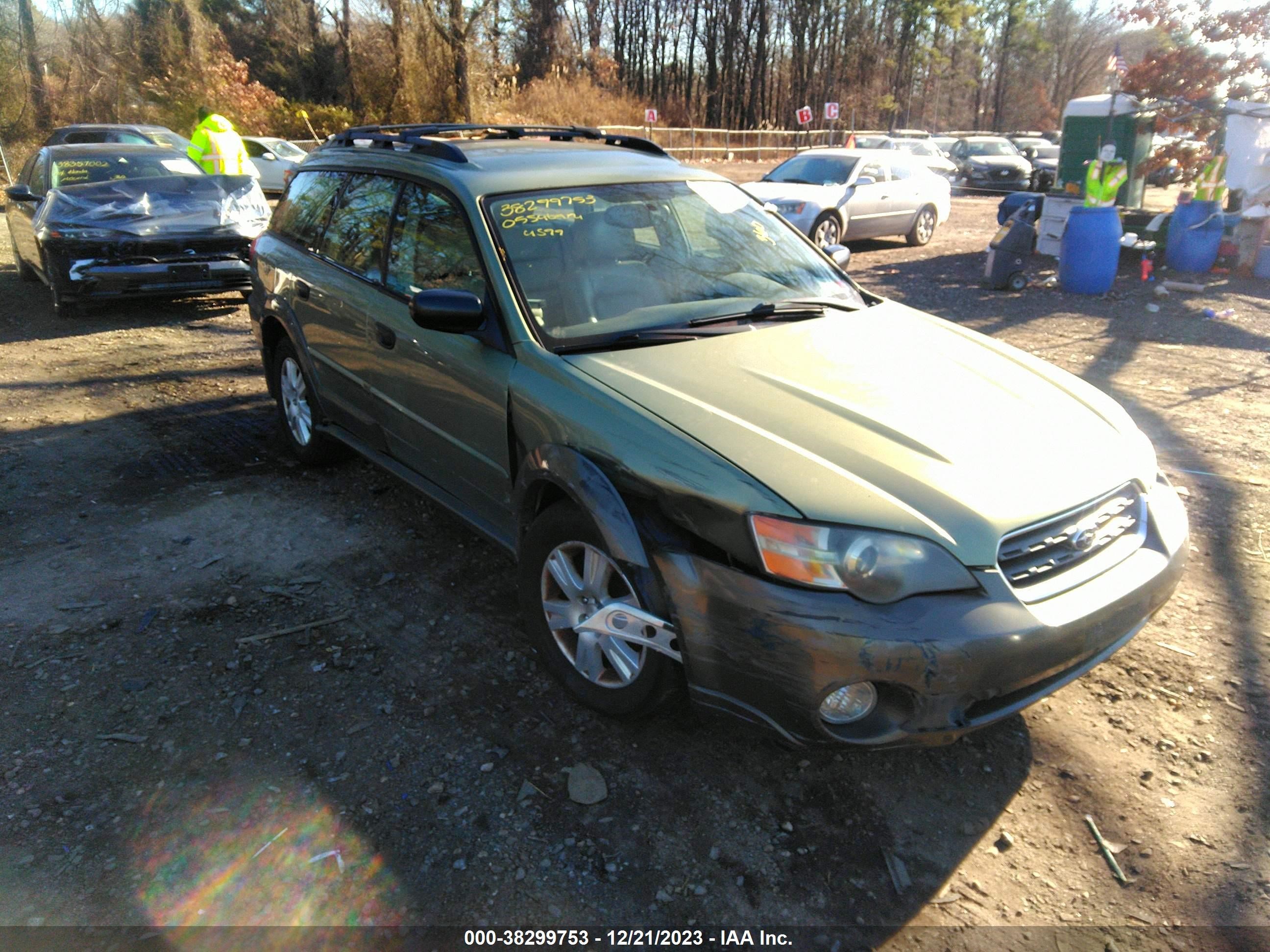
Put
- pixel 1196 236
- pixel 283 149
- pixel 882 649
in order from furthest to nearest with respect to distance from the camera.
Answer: pixel 283 149
pixel 1196 236
pixel 882 649

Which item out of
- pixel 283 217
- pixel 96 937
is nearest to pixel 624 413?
pixel 96 937

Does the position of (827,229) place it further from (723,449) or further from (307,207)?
(723,449)

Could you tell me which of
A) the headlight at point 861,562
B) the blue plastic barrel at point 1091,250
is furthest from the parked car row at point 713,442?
the blue plastic barrel at point 1091,250

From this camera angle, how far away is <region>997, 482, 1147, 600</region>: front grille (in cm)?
255

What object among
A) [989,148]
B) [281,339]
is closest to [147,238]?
[281,339]

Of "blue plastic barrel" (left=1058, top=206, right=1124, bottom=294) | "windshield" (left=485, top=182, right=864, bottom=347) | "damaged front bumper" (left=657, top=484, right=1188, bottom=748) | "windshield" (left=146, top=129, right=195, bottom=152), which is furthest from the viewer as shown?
"windshield" (left=146, top=129, right=195, bottom=152)

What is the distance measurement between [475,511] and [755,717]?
5.38 feet

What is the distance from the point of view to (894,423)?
2.86 m

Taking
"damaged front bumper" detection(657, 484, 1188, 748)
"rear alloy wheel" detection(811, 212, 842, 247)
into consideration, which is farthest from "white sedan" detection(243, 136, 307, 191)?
"damaged front bumper" detection(657, 484, 1188, 748)

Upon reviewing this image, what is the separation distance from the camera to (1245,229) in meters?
11.7

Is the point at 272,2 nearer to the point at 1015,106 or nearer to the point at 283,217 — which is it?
the point at 283,217

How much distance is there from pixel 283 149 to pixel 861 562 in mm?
24067

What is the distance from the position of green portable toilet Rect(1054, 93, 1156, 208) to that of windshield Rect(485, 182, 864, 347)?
39.9 ft

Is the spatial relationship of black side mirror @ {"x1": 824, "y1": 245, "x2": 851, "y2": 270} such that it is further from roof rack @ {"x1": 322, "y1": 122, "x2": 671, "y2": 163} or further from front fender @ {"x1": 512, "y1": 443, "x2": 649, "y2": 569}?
front fender @ {"x1": 512, "y1": 443, "x2": 649, "y2": 569}
